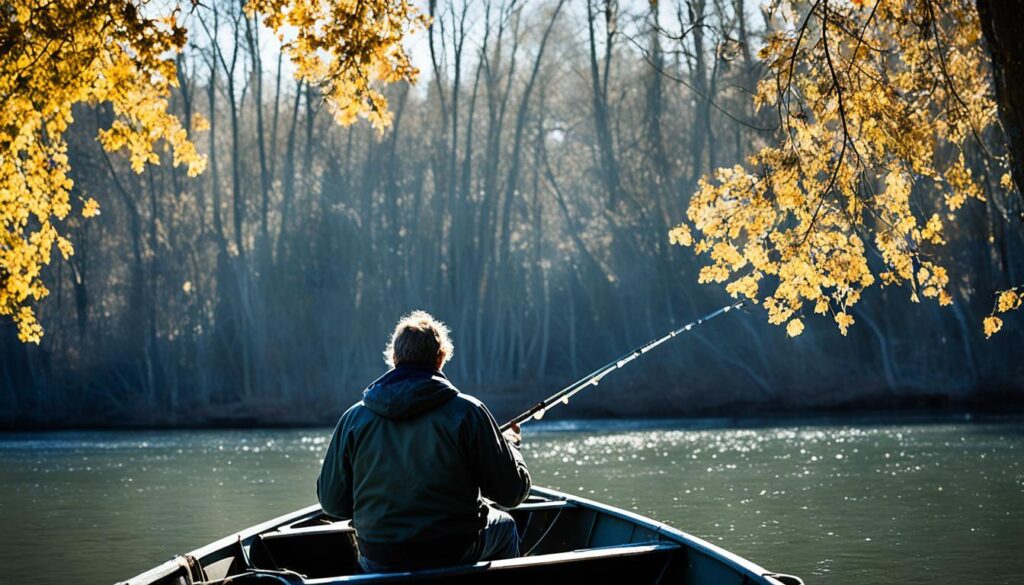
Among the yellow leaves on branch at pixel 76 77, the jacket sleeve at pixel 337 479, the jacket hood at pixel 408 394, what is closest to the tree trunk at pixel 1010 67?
the jacket hood at pixel 408 394

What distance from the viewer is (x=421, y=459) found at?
188 inches

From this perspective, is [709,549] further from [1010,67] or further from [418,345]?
Answer: [1010,67]

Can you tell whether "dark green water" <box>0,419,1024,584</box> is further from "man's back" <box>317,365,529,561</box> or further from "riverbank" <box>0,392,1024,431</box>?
"man's back" <box>317,365,529,561</box>

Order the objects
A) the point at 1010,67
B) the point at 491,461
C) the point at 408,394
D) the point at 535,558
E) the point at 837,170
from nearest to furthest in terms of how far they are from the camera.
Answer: the point at 408,394 < the point at 491,461 < the point at 535,558 < the point at 1010,67 < the point at 837,170

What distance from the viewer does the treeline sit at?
32.6 m

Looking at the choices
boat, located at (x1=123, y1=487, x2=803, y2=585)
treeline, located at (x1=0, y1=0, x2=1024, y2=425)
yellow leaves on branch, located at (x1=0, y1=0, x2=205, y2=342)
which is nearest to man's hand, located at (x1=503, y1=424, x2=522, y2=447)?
boat, located at (x1=123, y1=487, x2=803, y2=585)

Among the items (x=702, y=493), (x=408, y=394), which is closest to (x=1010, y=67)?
(x=408, y=394)

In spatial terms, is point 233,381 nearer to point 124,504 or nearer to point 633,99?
point 633,99

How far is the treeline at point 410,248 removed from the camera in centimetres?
3256

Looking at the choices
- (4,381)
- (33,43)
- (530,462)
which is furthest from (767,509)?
(4,381)

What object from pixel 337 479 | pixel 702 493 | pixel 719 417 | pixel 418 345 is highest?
pixel 418 345

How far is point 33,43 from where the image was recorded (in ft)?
22.0

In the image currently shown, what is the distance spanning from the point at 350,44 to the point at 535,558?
10.9 ft

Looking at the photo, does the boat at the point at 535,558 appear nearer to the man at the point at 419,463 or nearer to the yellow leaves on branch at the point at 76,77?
the man at the point at 419,463
